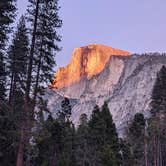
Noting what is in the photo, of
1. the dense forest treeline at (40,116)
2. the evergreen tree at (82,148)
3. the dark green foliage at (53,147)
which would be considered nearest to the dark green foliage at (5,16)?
the dense forest treeline at (40,116)

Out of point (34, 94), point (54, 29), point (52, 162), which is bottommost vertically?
point (52, 162)

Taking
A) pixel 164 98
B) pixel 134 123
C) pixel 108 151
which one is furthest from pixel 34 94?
pixel 134 123

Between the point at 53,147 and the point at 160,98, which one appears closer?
the point at 53,147

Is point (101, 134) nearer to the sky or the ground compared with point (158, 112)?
nearer to the ground

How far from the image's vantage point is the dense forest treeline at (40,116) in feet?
77.9

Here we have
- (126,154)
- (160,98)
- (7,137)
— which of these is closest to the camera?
(7,137)

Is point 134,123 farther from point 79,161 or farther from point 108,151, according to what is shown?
point 108,151

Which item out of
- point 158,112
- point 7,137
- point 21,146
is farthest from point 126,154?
point 21,146

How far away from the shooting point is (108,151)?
143ft

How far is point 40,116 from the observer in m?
25.3

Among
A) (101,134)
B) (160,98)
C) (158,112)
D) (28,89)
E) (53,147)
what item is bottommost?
(53,147)

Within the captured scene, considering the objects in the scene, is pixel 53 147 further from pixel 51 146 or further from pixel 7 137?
pixel 7 137

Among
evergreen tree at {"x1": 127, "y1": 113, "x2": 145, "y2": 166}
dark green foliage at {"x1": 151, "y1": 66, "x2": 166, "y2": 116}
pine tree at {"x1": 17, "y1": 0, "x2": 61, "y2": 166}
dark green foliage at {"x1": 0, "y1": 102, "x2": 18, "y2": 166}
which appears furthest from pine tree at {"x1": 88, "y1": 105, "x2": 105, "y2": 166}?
pine tree at {"x1": 17, "y1": 0, "x2": 61, "y2": 166}

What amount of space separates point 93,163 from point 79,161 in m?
5.61
